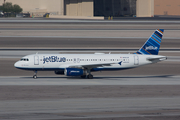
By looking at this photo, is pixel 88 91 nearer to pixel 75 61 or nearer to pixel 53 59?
pixel 75 61

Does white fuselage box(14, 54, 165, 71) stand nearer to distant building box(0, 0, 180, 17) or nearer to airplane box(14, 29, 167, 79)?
airplane box(14, 29, 167, 79)

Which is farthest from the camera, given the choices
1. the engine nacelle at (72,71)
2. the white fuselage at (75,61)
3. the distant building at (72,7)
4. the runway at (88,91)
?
the distant building at (72,7)

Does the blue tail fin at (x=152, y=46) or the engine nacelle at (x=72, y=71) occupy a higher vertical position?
the blue tail fin at (x=152, y=46)

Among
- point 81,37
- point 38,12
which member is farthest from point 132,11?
point 81,37

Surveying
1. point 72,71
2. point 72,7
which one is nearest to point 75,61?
point 72,71

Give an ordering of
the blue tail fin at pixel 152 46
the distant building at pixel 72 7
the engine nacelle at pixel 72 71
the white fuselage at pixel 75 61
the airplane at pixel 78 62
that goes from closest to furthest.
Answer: the engine nacelle at pixel 72 71 < the airplane at pixel 78 62 < the white fuselage at pixel 75 61 < the blue tail fin at pixel 152 46 < the distant building at pixel 72 7

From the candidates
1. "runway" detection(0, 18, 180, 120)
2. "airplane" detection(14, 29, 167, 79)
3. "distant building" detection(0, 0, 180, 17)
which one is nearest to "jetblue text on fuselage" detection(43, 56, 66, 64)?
"airplane" detection(14, 29, 167, 79)

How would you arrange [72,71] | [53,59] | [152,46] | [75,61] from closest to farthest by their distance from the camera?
[72,71], [53,59], [75,61], [152,46]

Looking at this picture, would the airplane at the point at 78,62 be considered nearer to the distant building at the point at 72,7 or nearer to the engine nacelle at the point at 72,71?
the engine nacelle at the point at 72,71

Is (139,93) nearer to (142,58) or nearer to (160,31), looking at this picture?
(142,58)

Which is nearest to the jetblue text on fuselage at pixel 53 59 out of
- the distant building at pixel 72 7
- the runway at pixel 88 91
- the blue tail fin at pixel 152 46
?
the runway at pixel 88 91

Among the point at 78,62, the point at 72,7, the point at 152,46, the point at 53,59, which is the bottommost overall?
the point at 78,62

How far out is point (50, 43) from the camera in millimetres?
66062

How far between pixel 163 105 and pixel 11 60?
3504cm
